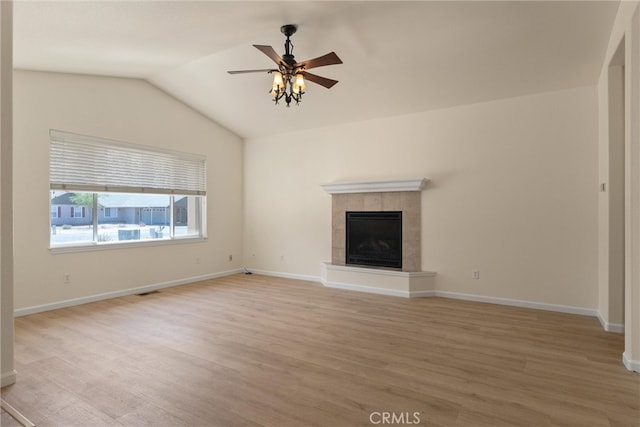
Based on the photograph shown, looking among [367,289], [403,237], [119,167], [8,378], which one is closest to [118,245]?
[119,167]

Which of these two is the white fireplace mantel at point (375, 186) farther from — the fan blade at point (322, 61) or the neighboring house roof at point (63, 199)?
the neighboring house roof at point (63, 199)

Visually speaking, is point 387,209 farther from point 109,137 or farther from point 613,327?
point 109,137

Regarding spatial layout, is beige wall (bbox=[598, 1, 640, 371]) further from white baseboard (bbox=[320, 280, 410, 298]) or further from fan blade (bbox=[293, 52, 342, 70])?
white baseboard (bbox=[320, 280, 410, 298])

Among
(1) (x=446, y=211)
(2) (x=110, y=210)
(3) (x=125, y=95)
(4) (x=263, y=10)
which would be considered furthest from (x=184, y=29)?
(1) (x=446, y=211)

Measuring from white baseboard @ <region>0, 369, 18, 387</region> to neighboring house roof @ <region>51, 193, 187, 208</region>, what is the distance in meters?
2.68

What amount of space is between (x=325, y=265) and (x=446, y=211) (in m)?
2.15

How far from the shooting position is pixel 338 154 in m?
5.84

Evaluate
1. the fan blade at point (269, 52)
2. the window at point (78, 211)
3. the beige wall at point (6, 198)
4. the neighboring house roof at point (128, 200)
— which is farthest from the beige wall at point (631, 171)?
the window at point (78, 211)

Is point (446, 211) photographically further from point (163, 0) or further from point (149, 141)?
point (149, 141)

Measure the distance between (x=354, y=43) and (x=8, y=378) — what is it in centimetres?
430

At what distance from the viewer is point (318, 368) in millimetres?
2631

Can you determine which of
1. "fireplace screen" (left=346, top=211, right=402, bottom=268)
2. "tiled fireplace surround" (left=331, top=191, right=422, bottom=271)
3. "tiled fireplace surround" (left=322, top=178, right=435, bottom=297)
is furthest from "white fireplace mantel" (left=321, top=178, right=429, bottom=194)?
"fireplace screen" (left=346, top=211, right=402, bottom=268)

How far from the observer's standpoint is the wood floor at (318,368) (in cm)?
205

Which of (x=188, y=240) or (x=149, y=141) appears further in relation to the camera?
(x=188, y=240)
